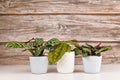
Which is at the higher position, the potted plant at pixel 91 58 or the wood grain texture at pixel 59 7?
the wood grain texture at pixel 59 7

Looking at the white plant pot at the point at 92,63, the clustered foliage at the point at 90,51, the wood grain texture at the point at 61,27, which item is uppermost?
the wood grain texture at the point at 61,27

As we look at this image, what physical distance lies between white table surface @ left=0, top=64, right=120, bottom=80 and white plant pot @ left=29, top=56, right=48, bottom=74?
0.10 feet

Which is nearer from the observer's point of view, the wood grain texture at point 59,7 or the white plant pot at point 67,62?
the white plant pot at point 67,62

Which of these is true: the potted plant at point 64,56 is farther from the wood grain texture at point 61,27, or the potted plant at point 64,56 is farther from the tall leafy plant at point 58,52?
the wood grain texture at point 61,27

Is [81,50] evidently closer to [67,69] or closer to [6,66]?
[67,69]

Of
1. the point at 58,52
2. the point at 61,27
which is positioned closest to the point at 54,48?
the point at 58,52

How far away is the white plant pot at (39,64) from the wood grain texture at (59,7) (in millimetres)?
374

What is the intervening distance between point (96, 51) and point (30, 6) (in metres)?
0.51

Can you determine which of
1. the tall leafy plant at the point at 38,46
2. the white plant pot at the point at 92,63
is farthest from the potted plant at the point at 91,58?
the tall leafy plant at the point at 38,46

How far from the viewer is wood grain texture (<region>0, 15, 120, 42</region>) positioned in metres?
1.50

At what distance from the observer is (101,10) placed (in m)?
1.50

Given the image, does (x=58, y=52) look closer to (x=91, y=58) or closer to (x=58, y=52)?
(x=58, y=52)

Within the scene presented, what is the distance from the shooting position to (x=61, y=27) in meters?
1.51

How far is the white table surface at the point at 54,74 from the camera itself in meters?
1.15
